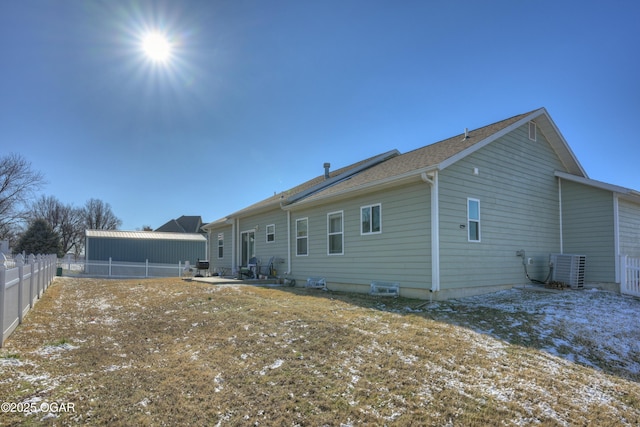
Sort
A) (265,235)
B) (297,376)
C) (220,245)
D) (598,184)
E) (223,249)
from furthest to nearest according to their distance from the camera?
(220,245) → (223,249) → (265,235) → (598,184) → (297,376)

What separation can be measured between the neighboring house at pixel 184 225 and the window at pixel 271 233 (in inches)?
1241

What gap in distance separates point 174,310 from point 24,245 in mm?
36116

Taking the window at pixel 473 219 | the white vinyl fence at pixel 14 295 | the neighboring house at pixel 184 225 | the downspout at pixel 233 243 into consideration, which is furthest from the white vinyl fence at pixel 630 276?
the neighboring house at pixel 184 225

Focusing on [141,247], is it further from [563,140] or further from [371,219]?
[563,140]

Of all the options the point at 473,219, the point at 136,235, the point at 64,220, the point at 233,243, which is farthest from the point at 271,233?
the point at 64,220

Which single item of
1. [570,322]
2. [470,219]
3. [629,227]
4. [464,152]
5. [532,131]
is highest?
[532,131]

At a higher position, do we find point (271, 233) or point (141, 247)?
point (271, 233)

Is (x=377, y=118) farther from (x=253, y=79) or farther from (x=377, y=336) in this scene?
(x=377, y=336)

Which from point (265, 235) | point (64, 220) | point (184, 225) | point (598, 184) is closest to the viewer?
point (598, 184)

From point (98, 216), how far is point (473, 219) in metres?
61.0

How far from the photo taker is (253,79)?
42.0ft

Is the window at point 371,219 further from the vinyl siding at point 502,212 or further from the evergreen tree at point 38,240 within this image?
the evergreen tree at point 38,240

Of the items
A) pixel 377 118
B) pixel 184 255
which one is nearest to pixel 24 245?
pixel 184 255

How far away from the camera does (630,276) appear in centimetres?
1034
